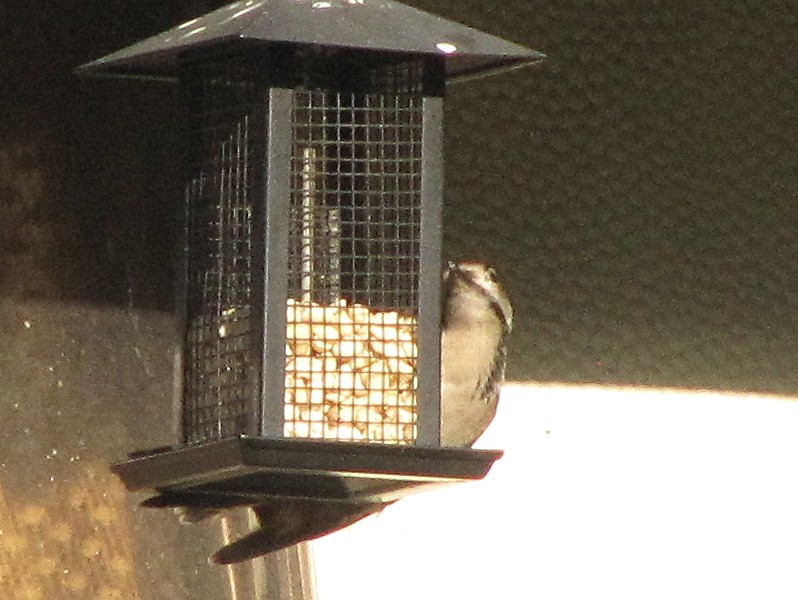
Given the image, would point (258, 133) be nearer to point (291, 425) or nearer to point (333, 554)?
point (291, 425)

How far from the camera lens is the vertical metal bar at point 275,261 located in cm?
192

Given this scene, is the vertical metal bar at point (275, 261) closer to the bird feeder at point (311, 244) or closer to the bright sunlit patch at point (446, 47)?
the bird feeder at point (311, 244)

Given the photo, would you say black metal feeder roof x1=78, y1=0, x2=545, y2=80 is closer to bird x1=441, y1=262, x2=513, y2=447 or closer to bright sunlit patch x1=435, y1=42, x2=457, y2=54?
bright sunlit patch x1=435, y1=42, x2=457, y2=54

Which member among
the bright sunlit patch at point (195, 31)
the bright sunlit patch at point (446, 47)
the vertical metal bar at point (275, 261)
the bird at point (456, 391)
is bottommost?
the bird at point (456, 391)

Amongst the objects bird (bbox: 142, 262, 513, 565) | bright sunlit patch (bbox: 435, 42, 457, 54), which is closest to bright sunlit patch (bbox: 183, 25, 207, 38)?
bright sunlit patch (bbox: 435, 42, 457, 54)

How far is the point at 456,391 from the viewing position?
95.6 inches

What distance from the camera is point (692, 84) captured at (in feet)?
10.4

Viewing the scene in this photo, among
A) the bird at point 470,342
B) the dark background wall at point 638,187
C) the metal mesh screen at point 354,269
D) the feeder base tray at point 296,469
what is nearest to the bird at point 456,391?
the bird at point 470,342

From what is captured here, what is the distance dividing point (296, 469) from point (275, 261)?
235 mm

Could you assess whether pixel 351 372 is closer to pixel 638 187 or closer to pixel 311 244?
pixel 311 244

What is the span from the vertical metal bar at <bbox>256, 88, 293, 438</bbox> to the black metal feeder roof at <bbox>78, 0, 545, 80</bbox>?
109 mm

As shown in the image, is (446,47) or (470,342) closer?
(446,47)

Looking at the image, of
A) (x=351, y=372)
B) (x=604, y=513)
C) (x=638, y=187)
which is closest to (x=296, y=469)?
(x=351, y=372)

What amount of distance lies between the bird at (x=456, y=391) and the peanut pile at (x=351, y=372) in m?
0.23
